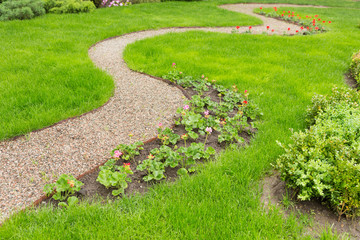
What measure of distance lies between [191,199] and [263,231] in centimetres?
79

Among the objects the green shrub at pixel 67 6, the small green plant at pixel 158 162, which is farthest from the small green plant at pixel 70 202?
the green shrub at pixel 67 6

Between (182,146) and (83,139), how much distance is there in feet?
4.97

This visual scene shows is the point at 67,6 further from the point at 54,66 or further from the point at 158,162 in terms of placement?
the point at 158,162

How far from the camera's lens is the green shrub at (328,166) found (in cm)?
266

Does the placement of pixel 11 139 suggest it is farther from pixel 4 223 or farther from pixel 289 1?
pixel 289 1

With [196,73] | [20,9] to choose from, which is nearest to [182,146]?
[196,73]

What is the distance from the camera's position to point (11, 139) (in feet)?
13.1

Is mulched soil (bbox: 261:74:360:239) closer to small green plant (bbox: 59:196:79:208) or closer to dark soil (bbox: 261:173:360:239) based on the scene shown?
dark soil (bbox: 261:173:360:239)

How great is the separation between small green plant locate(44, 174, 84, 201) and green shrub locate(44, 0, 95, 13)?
10281 mm

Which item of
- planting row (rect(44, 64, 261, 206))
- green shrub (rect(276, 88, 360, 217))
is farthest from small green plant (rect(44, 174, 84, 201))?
green shrub (rect(276, 88, 360, 217))

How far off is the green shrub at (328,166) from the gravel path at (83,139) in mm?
2134

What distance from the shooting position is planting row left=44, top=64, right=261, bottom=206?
9.86 feet

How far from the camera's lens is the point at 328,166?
2777mm

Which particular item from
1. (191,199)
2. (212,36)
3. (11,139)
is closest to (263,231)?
(191,199)
